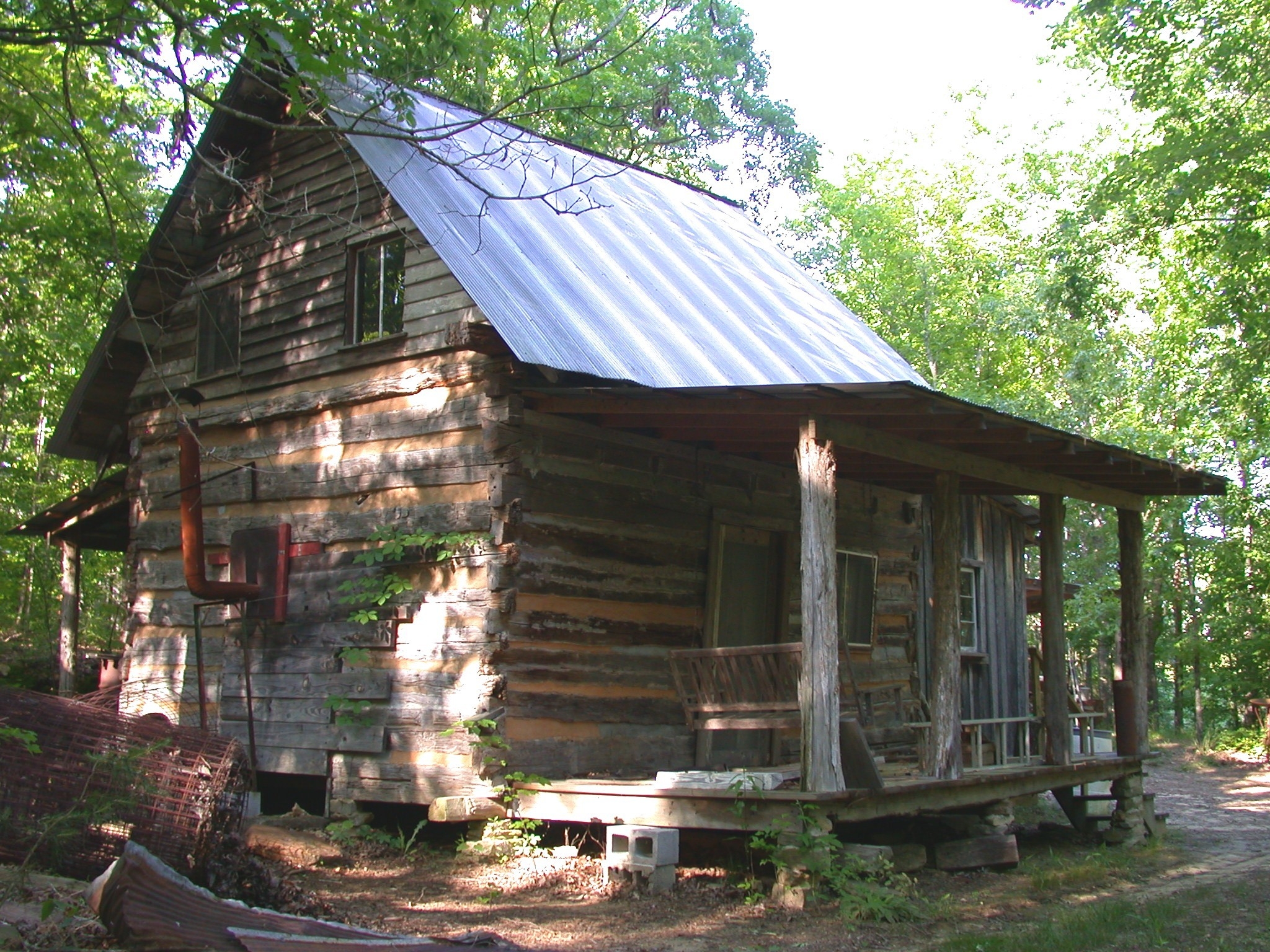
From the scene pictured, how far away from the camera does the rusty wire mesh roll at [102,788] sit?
615 centimetres

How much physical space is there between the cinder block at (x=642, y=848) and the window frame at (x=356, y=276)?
16.6 feet

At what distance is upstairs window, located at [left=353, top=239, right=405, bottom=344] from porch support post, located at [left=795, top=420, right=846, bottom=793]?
434 cm

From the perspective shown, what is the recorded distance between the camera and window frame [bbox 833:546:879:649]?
13.0 m

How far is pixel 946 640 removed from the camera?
9.78m

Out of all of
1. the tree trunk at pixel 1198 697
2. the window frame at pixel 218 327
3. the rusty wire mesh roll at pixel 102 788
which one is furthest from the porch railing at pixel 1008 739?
the tree trunk at pixel 1198 697

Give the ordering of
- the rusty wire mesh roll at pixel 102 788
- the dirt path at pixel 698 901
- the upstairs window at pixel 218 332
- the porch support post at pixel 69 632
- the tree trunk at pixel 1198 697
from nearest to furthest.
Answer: the rusty wire mesh roll at pixel 102 788
the dirt path at pixel 698 901
the upstairs window at pixel 218 332
the porch support post at pixel 69 632
the tree trunk at pixel 1198 697

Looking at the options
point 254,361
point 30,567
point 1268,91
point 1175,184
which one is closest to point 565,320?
point 254,361

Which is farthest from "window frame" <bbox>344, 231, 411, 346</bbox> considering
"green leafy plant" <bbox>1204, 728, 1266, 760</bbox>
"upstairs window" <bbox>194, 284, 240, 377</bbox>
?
"green leafy plant" <bbox>1204, 728, 1266, 760</bbox>

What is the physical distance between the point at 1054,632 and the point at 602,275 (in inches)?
224

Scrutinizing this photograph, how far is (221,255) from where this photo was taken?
12930mm

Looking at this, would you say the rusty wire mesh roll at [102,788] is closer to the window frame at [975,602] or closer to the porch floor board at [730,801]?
the porch floor board at [730,801]

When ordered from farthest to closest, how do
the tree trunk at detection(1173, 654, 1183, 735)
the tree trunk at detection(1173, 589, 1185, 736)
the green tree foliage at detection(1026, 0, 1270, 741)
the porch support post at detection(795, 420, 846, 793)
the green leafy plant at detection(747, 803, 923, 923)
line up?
1. the tree trunk at detection(1173, 654, 1183, 735)
2. the tree trunk at detection(1173, 589, 1185, 736)
3. the green tree foliage at detection(1026, 0, 1270, 741)
4. the porch support post at detection(795, 420, 846, 793)
5. the green leafy plant at detection(747, 803, 923, 923)

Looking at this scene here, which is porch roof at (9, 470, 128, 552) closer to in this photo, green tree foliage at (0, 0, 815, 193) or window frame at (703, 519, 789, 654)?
green tree foliage at (0, 0, 815, 193)

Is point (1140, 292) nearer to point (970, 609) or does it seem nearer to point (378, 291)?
point (970, 609)
